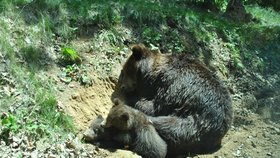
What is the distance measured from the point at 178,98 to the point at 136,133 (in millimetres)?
1155

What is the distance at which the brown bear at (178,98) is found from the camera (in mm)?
7812

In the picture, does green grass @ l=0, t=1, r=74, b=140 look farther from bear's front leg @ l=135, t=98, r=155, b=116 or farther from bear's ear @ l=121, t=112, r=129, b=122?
bear's front leg @ l=135, t=98, r=155, b=116

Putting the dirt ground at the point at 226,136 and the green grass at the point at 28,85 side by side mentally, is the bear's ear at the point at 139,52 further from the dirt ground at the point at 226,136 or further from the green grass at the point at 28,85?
the green grass at the point at 28,85

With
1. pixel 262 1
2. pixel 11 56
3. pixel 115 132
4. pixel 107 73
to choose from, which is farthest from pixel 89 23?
pixel 262 1

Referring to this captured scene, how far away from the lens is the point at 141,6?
10.8m

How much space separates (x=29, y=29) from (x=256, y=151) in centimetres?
472

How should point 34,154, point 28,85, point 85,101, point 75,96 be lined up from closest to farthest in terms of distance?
point 34,154 < point 28,85 < point 75,96 < point 85,101

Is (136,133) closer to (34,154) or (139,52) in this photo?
(139,52)

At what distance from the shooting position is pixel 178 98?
8133 millimetres

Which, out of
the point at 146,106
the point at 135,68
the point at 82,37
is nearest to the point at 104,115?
the point at 146,106

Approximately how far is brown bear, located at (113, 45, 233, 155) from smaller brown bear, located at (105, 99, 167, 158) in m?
0.27

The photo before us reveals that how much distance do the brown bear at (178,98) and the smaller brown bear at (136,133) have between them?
0.27 m

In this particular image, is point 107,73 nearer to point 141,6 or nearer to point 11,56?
point 11,56

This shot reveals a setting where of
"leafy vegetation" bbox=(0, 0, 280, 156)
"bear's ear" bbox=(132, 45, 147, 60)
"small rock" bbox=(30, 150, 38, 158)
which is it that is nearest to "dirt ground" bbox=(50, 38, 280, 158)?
"leafy vegetation" bbox=(0, 0, 280, 156)
